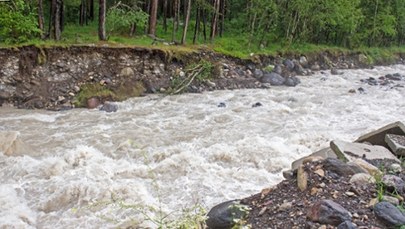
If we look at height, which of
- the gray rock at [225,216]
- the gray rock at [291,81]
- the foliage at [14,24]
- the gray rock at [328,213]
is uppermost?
the foliage at [14,24]

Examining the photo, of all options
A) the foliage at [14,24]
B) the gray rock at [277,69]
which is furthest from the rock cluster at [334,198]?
the gray rock at [277,69]

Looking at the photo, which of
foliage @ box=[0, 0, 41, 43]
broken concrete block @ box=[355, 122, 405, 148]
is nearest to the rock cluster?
broken concrete block @ box=[355, 122, 405, 148]

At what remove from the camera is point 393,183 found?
471 centimetres

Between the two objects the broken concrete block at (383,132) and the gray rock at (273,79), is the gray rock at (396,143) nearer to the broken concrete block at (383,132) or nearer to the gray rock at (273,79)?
the broken concrete block at (383,132)

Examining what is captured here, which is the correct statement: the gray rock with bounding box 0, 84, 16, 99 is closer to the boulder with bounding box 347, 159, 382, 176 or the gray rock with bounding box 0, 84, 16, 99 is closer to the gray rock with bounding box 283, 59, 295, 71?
the boulder with bounding box 347, 159, 382, 176

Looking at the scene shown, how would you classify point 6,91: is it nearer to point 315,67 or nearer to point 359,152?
point 359,152

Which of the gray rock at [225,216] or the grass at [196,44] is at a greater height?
the grass at [196,44]

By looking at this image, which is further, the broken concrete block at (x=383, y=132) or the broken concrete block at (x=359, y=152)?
the broken concrete block at (x=383, y=132)

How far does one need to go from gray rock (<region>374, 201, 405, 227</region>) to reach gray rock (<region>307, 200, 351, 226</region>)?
32 centimetres

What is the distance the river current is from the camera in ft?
18.1

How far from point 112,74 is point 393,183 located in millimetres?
10088

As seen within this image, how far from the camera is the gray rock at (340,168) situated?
5.14 m

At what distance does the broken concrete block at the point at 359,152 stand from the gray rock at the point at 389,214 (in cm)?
198

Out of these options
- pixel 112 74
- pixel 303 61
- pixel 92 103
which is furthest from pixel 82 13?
pixel 303 61
